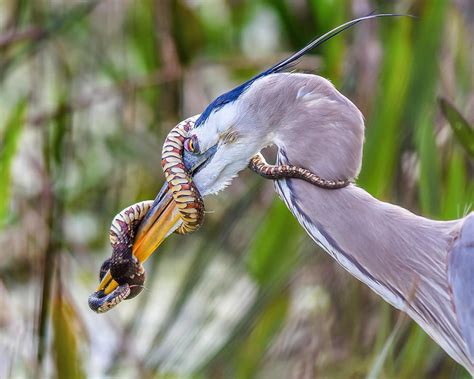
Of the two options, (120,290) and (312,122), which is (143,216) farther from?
(312,122)

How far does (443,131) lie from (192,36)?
0.83 meters

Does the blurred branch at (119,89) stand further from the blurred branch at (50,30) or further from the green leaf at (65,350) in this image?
the green leaf at (65,350)

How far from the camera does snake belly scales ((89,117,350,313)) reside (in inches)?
46.5

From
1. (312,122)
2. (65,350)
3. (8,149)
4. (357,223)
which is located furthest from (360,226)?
(8,149)

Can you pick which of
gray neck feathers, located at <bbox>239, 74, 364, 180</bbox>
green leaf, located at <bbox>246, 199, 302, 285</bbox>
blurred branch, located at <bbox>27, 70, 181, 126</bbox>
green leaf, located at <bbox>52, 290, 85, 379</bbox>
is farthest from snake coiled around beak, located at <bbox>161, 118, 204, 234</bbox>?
blurred branch, located at <bbox>27, 70, 181, 126</bbox>

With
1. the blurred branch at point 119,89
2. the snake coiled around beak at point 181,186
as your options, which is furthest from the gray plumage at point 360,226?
the blurred branch at point 119,89

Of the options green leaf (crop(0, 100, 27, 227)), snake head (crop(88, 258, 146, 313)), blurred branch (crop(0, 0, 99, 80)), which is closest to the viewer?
snake head (crop(88, 258, 146, 313))

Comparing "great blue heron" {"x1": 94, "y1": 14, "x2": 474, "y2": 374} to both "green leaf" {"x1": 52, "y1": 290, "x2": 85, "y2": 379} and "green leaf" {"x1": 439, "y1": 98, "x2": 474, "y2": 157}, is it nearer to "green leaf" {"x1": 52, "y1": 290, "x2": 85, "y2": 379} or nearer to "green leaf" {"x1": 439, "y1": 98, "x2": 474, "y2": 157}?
"green leaf" {"x1": 439, "y1": 98, "x2": 474, "y2": 157}

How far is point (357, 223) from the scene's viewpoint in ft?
3.64

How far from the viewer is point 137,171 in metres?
2.47

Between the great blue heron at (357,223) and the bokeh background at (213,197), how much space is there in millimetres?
58

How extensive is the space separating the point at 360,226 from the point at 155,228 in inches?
10.3

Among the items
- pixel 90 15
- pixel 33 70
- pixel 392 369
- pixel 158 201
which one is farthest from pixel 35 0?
pixel 392 369

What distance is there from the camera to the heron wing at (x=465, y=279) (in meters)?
1.10
